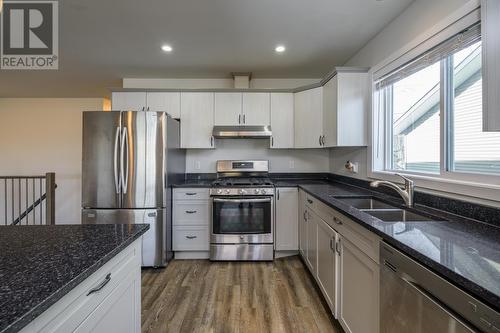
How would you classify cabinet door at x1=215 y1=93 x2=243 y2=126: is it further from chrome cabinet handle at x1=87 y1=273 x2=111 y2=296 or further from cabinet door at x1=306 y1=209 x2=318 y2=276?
chrome cabinet handle at x1=87 y1=273 x2=111 y2=296

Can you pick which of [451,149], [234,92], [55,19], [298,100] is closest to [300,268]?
[451,149]

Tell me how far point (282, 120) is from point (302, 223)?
1.43m

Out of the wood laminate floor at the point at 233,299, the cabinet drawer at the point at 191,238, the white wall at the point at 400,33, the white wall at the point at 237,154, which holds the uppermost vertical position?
the white wall at the point at 400,33

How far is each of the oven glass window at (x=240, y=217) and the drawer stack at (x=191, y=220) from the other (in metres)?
0.19

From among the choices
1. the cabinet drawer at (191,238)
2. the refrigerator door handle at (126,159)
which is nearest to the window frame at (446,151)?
the cabinet drawer at (191,238)

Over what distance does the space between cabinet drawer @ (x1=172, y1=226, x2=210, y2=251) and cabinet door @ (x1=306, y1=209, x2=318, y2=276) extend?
124 centimetres

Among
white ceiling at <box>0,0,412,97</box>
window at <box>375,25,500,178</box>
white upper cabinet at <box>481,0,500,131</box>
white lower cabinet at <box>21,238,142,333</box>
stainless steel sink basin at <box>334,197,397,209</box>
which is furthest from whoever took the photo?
stainless steel sink basin at <box>334,197,397,209</box>

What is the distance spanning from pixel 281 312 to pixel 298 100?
2.50 metres

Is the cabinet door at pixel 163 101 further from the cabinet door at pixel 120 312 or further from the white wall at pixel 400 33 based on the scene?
the cabinet door at pixel 120 312

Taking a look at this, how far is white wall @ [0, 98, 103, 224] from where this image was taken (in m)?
4.98

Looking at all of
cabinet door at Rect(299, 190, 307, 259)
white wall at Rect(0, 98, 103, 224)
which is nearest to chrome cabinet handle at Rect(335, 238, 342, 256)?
cabinet door at Rect(299, 190, 307, 259)

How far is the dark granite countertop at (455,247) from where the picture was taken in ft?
2.40

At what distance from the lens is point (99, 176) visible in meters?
2.79

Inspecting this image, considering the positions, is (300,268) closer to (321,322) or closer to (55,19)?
(321,322)
